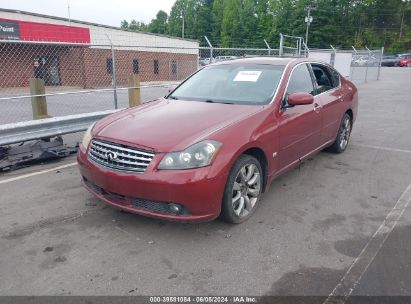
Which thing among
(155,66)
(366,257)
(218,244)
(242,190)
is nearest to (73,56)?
(155,66)

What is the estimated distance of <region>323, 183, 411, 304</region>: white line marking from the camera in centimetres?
264

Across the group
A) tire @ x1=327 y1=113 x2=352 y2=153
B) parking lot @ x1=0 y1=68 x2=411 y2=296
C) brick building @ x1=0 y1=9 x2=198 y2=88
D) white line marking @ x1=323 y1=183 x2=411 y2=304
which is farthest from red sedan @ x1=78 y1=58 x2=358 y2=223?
brick building @ x1=0 y1=9 x2=198 y2=88

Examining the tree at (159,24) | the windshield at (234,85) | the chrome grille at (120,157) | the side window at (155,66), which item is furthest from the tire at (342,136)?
the tree at (159,24)

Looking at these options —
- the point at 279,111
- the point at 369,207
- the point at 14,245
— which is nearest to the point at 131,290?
the point at 14,245

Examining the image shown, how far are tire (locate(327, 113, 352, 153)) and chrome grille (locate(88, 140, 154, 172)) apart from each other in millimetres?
3789

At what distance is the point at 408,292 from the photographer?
264 cm

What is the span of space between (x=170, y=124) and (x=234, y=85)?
4.16ft

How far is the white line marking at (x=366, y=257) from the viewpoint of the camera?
264cm

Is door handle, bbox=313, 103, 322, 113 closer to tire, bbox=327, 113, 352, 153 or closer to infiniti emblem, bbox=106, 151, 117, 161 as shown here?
tire, bbox=327, 113, 352, 153

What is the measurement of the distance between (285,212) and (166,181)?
1.53 metres

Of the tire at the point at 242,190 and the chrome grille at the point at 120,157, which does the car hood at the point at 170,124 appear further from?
the tire at the point at 242,190

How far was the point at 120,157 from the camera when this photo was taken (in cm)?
328

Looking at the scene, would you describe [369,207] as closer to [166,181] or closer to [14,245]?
[166,181]

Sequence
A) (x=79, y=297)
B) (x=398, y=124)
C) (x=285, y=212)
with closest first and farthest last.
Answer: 1. (x=79, y=297)
2. (x=285, y=212)
3. (x=398, y=124)
